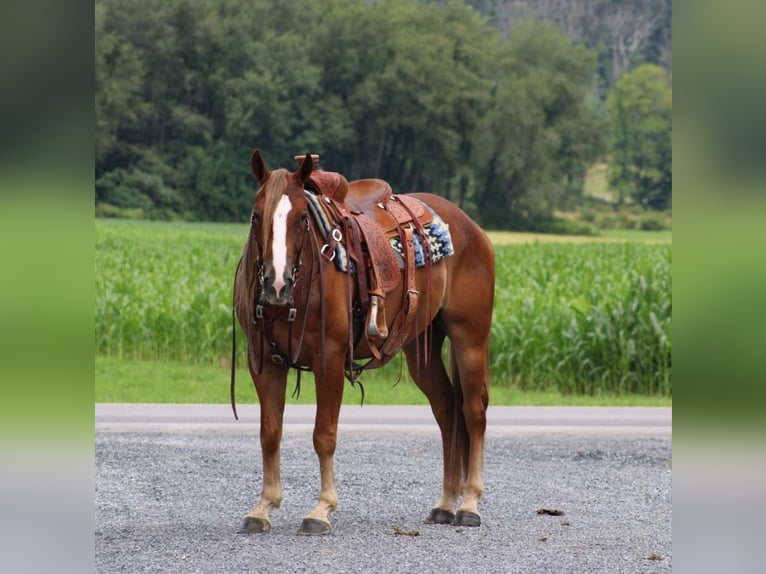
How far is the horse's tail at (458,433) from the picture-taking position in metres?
7.33

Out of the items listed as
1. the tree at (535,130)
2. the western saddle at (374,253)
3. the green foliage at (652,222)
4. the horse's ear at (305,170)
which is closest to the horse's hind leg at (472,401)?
the western saddle at (374,253)

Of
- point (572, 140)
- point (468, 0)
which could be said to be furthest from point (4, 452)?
point (468, 0)

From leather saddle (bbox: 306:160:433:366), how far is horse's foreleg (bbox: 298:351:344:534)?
1.22ft

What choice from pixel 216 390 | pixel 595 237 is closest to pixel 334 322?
pixel 216 390

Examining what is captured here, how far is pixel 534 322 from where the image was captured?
1491cm

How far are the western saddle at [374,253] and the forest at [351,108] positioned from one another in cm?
2964

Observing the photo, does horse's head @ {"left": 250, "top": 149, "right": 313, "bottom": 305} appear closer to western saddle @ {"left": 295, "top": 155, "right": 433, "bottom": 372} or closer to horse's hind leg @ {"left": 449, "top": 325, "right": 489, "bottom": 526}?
western saddle @ {"left": 295, "top": 155, "right": 433, "bottom": 372}

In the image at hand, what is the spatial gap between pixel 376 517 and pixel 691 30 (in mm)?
5734

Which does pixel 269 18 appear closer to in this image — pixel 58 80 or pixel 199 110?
pixel 199 110

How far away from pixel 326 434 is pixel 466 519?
45.8 inches

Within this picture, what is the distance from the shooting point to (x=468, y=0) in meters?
57.3

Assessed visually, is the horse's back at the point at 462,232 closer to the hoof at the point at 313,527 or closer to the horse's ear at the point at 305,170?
the horse's ear at the point at 305,170

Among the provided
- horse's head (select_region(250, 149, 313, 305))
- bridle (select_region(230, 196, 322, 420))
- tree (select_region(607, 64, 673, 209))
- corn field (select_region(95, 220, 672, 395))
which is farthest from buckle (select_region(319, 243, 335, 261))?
tree (select_region(607, 64, 673, 209))

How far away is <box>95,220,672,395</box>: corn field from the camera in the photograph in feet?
47.2
